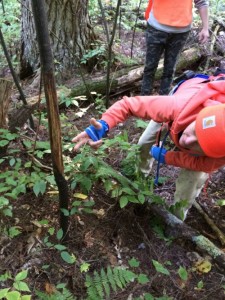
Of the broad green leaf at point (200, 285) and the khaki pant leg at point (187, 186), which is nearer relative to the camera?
the broad green leaf at point (200, 285)

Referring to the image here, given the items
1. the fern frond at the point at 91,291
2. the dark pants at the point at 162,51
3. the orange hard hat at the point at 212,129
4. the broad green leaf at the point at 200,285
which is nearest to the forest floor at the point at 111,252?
the broad green leaf at the point at 200,285

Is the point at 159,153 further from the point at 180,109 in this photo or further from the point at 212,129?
the point at 212,129

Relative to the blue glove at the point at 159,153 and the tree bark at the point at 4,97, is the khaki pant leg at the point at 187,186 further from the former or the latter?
the tree bark at the point at 4,97

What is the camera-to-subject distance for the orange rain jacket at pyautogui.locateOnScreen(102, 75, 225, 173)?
213cm

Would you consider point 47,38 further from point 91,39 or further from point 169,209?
point 91,39

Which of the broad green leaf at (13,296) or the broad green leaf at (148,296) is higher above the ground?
the broad green leaf at (13,296)

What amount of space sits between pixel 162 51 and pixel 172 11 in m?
0.54

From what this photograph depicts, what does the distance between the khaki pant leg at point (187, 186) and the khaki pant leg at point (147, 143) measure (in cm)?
50

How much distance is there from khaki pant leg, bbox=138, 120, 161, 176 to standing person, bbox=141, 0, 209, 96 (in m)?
1.32

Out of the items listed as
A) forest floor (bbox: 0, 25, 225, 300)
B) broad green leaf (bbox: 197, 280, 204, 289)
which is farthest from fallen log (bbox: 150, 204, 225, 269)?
broad green leaf (bbox: 197, 280, 204, 289)

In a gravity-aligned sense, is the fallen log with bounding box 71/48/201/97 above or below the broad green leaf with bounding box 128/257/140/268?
above

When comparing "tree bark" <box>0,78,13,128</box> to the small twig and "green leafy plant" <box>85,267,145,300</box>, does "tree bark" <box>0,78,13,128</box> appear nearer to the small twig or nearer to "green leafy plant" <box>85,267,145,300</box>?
"green leafy plant" <box>85,267,145,300</box>

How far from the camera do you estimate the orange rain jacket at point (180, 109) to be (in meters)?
2.13

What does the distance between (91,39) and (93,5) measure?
2.43 metres
